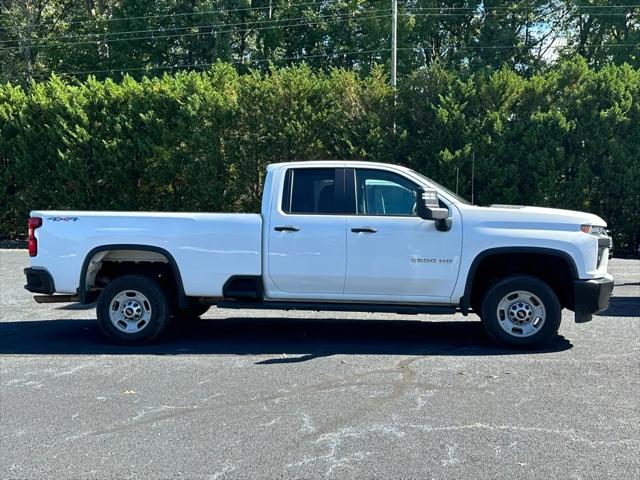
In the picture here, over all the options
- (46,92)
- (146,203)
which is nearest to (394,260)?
(146,203)

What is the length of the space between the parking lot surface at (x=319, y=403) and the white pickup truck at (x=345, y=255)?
1.65 ft

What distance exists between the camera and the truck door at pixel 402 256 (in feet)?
23.6

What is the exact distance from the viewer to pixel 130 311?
25.1ft

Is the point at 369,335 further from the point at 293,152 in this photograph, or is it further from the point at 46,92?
the point at 46,92

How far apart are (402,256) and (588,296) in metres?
1.93

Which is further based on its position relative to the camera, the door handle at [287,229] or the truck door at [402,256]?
the door handle at [287,229]

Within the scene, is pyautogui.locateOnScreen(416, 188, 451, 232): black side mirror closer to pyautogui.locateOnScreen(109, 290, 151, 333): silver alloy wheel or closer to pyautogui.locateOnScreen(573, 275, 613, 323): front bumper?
pyautogui.locateOnScreen(573, 275, 613, 323): front bumper

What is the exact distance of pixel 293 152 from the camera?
18.0 metres

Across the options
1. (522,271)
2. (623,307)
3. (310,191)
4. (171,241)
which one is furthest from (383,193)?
(623,307)

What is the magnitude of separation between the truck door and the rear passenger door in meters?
0.14

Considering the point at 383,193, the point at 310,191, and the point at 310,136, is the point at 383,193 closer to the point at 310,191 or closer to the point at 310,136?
the point at 310,191

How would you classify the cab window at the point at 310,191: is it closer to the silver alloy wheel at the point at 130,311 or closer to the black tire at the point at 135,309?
the black tire at the point at 135,309

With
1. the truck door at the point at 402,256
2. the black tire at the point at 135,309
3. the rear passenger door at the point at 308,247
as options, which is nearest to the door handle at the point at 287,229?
the rear passenger door at the point at 308,247

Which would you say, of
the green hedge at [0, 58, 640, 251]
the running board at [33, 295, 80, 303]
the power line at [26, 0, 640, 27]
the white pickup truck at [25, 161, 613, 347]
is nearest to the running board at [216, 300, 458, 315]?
the white pickup truck at [25, 161, 613, 347]
